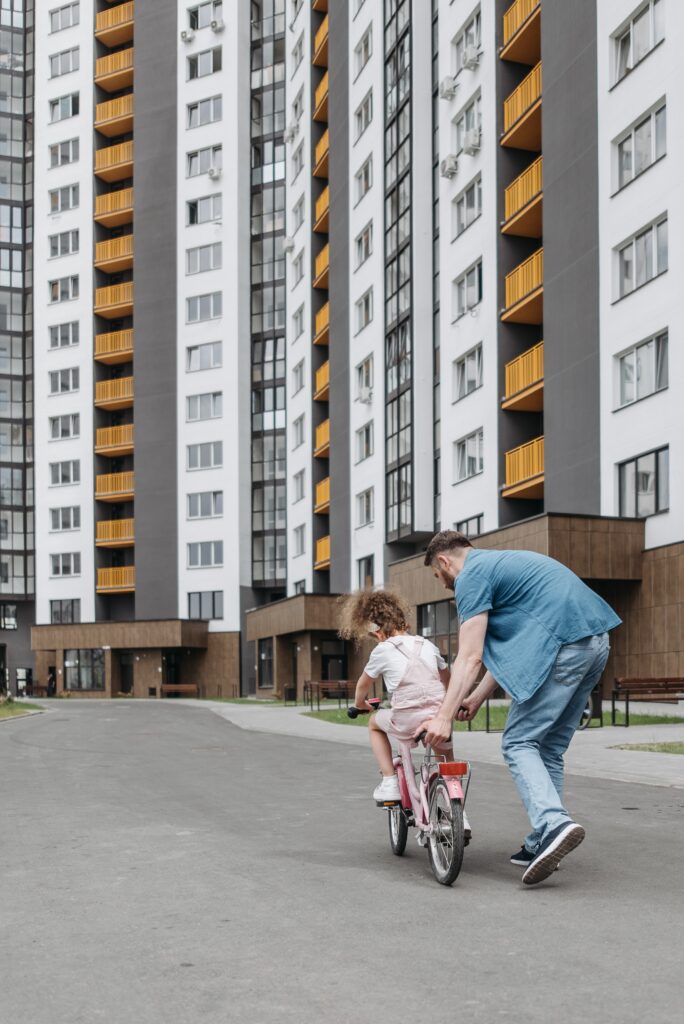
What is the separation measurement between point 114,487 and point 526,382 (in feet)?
130

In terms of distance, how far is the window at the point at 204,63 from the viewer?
68.0 meters

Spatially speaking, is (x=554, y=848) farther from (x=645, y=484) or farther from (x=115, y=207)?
(x=115, y=207)

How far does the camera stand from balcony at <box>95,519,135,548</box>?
6819 cm

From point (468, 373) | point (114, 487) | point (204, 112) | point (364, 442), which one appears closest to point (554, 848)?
point (468, 373)

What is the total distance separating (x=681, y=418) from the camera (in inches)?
1004

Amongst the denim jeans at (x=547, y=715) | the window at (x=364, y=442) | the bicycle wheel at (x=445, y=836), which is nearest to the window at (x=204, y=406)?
the window at (x=364, y=442)

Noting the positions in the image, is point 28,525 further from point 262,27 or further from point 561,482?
point 561,482

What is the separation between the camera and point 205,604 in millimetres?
65062

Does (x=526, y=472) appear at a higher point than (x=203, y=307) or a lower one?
lower

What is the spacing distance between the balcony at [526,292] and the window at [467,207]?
376 centimetres

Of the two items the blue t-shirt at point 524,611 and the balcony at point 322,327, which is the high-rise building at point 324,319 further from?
Answer: the blue t-shirt at point 524,611

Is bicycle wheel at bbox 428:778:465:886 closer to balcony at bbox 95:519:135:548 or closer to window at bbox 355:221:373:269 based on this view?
window at bbox 355:221:373:269

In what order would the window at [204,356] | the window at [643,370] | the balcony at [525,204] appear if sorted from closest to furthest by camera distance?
1. the window at [643,370]
2. the balcony at [525,204]
3. the window at [204,356]

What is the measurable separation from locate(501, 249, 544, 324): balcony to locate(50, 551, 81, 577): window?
4050 centimetres
